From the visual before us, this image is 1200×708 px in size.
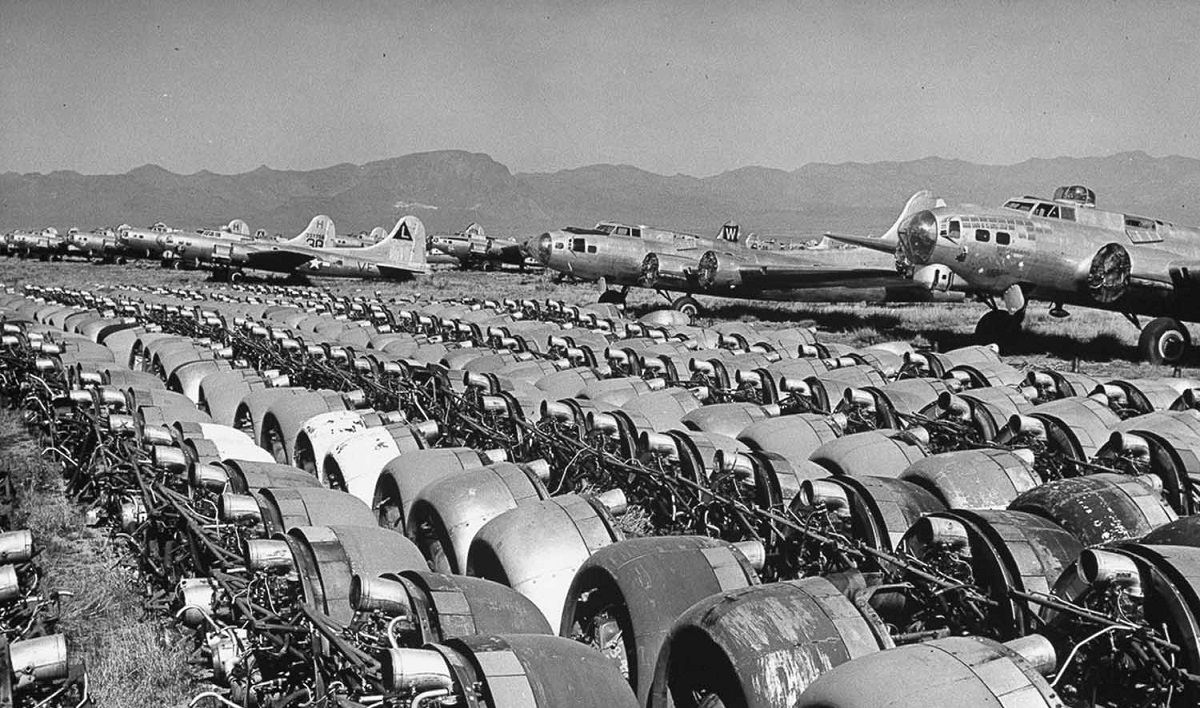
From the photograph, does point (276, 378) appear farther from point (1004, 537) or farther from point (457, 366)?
point (1004, 537)

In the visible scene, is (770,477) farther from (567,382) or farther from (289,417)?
(567,382)

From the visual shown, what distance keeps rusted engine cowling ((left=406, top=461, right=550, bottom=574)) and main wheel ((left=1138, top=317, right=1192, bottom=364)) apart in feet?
64.2

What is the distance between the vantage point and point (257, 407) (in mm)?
13242

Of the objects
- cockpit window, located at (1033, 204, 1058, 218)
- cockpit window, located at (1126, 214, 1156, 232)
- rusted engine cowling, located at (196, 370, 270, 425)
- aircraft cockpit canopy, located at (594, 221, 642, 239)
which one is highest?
cockpit window, located at (1033, 204, 1058, 218)

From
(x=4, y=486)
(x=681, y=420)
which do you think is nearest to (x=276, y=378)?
(x=4, y=486)

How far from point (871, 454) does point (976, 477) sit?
1.54 m

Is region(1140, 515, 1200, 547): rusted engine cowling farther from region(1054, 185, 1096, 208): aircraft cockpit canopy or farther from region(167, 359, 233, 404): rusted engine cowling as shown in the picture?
region(1054, 185, 1096, 208): aircraft cockpit canopy

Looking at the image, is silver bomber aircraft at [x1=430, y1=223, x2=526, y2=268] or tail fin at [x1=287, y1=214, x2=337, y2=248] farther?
silver bomber aircraft at [x1=430, y1=223, x2=526, y2=268]

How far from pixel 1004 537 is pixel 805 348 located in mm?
13548

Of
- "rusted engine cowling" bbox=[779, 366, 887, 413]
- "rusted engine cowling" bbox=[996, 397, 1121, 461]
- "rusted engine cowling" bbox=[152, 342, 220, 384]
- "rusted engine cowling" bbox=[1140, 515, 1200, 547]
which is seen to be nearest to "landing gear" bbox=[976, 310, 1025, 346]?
"rusted engine cowling" bbox=[779, 366, 887, 413]

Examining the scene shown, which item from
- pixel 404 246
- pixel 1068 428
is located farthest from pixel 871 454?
pixel 404 246

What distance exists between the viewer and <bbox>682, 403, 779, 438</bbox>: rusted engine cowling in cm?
1248

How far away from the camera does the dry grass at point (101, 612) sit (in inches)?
282

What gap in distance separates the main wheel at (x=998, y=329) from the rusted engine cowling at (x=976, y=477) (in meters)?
17.0
